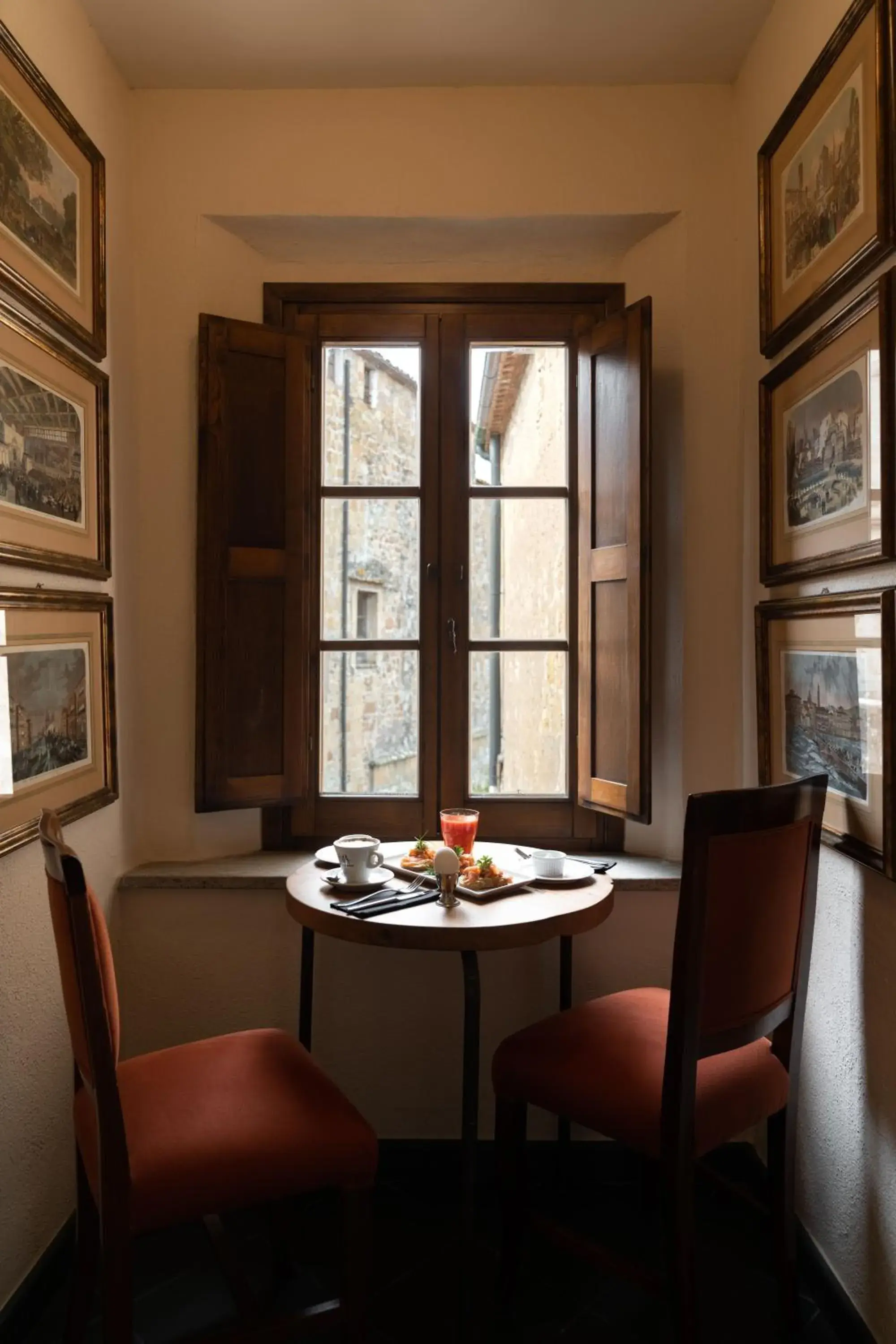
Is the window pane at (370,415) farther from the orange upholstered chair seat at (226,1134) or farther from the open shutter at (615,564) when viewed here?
the orange upholstered chair seat at (226,1134)

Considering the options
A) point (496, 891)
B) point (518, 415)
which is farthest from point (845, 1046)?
point (518, 415)

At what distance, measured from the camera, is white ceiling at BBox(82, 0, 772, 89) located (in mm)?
2074

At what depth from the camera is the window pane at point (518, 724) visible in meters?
2.56

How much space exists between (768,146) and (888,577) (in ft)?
3.93

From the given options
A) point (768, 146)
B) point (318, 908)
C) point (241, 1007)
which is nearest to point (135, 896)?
point (241, 1007)

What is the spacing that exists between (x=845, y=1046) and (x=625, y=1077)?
488 millimetres

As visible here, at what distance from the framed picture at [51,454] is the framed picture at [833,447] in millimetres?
1603

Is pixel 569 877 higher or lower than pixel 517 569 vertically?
lower

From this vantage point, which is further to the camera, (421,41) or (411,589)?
(411,589)

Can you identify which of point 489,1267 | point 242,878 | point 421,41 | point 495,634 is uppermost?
point 421,41

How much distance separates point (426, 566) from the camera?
250 centimetres

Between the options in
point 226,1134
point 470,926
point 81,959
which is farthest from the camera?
point 470,926

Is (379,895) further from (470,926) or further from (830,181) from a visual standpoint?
(830,181)

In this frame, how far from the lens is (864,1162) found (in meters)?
1.66
